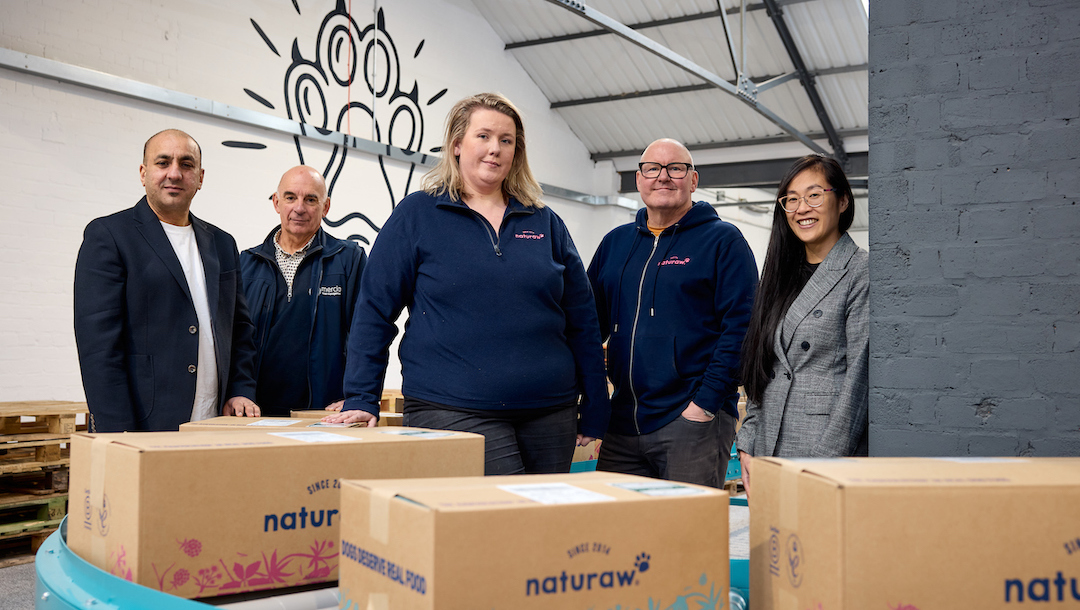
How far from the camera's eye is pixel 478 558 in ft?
2.76

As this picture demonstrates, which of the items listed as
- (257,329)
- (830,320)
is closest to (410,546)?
(830,320)

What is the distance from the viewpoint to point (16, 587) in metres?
3.54

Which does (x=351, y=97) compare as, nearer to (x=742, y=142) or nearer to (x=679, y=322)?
(x=742, y=142)

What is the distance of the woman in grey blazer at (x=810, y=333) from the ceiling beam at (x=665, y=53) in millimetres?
4450

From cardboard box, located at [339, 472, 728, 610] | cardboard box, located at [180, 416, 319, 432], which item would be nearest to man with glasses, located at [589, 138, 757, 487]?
cardboard box, located at [180, 416, 319, 432]

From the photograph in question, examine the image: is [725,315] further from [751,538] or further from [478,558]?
[478,558]

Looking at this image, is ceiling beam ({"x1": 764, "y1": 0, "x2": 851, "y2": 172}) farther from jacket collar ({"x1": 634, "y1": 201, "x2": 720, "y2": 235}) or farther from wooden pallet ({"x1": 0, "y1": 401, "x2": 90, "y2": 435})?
wooden pallet ({"x1": 0, "y1": 401, "x2": 90, "y2": 435})

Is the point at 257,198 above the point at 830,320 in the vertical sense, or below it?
above

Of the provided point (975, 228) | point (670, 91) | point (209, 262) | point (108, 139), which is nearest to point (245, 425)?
point (209, 262)

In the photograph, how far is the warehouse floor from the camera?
10.8ft

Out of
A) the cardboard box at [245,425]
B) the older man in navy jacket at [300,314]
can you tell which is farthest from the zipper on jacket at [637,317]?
the older man in navy jacket at [300,314]

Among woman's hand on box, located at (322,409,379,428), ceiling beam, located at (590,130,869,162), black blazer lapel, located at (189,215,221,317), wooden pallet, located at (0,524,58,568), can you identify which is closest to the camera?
woman's hand on box, located at (322,409,379,428)

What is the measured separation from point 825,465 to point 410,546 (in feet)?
1.71

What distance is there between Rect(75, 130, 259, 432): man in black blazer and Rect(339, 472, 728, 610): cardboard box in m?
1.44
